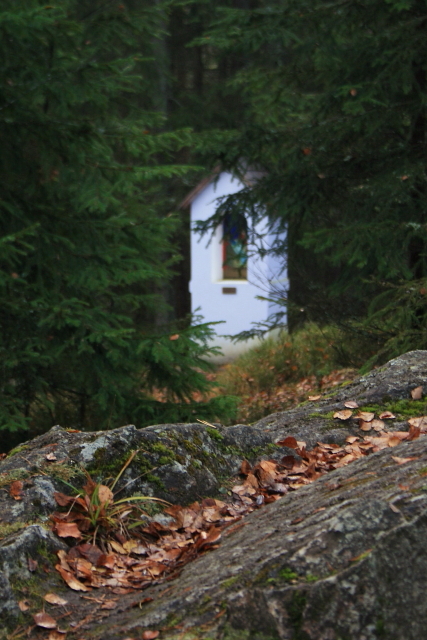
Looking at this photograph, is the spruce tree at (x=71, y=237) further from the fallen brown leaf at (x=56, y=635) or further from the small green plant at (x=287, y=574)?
the small green plant at (x=287, y=574)

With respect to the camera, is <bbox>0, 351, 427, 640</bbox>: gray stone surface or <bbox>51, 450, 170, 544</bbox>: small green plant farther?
<bbox>51, 450, 170, 544</bbox>: small green plant

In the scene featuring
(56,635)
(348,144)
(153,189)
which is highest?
(348,144)

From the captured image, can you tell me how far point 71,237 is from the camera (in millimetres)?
7793

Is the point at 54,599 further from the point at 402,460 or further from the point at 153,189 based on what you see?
the point at 153,189

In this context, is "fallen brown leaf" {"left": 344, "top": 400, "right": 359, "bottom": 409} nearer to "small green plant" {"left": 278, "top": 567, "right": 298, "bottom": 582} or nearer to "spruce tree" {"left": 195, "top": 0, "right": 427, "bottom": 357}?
"small green plant" {"left": 278, "top": 567, "right": 298, "bottom": 582}

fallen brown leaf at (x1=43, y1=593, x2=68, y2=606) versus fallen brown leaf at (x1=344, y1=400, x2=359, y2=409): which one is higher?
fallen brown leaf at (x1=344, y1=400, x2=359, y2=409)

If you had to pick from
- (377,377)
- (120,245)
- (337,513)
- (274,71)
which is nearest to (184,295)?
(274,71)

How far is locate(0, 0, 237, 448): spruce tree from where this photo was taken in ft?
23.1

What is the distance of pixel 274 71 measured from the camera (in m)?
9.38

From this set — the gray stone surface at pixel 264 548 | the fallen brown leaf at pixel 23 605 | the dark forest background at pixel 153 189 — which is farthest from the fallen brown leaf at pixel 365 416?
the dark forest background at pixel 153 189

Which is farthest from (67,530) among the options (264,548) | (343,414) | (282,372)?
(282,372)

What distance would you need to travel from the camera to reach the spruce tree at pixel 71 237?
7047 millimetres

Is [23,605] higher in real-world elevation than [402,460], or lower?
lower

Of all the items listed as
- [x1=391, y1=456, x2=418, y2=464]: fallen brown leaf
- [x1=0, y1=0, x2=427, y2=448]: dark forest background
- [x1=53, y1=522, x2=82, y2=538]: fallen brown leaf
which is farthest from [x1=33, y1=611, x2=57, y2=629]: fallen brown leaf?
[x1=0, y1=0, x2=427, y2=448]: dark forest background
